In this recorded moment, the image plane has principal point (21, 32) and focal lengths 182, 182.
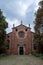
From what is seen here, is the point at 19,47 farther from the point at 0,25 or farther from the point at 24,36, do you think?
the point at 0,25

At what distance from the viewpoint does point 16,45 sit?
42594mm

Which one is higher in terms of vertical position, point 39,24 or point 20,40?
point 39,24

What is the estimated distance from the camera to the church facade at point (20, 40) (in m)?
42.3

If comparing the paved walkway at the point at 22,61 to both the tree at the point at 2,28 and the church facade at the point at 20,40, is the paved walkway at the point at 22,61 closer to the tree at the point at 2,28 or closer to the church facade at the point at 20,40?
the tree at the point at 2,28

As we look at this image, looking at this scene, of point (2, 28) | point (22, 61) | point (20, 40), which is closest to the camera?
point (22, 61)

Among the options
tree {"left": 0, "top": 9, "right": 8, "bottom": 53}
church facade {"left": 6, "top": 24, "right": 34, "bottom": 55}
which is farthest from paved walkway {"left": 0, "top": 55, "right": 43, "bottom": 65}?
church facade {"left": 6, "top": 24, "right": 34, "bottom": 55}

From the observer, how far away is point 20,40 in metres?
42.8

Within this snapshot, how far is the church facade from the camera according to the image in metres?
42.3

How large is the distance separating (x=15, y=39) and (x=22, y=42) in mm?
1822

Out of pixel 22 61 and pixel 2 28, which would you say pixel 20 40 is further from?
pixel 22 61

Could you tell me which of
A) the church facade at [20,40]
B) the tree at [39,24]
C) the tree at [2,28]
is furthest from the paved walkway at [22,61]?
the church facade at [20,40]

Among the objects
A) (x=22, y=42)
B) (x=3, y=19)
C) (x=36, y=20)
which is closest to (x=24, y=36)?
(x=22, y=42)

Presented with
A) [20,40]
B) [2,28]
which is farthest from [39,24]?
[20,40]

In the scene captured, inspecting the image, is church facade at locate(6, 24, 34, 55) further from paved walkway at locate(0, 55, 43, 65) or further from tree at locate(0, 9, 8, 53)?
paved walkway at locate(0, 55, 43, 65)
